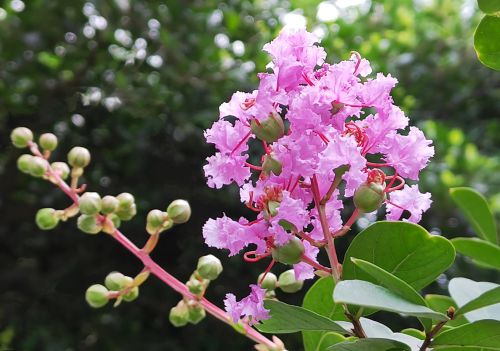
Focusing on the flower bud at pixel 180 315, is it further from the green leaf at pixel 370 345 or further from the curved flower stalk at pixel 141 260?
the green leaf at pixel 370 345

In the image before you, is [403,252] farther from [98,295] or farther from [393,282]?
[98,295]

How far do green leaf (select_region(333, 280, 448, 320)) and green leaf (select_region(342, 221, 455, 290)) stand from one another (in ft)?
0.14

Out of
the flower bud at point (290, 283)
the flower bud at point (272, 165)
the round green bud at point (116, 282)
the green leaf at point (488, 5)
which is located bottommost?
the round green bud at point (116, 282)

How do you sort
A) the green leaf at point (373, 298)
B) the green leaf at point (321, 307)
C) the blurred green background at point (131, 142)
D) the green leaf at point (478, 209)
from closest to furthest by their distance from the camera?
1. the green leaf at point (373, 298)
2. the green leaf at point (321, 307)
3. the green leaf at point (478, 209)
4. the blurred green background at point (131, 142)

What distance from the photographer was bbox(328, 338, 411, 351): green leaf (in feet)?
1.19

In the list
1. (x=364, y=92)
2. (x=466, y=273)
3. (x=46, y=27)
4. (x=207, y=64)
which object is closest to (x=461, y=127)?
(x=466, y=273)

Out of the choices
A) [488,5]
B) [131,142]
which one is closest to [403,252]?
[488,5]

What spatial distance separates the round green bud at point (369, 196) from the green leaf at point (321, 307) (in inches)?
4.5

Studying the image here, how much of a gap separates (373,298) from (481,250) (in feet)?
0.78

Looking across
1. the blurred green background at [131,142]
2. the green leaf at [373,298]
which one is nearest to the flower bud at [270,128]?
the green leaf at [373,298]

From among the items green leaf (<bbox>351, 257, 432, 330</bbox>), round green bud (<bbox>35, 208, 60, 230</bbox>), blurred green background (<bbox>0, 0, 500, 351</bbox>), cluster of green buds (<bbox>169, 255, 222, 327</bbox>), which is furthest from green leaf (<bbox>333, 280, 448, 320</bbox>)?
blurred green background (<bbox>0, 0, 500, 351</bbox>)

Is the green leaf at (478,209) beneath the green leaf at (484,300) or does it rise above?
above

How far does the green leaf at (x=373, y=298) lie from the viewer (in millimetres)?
313

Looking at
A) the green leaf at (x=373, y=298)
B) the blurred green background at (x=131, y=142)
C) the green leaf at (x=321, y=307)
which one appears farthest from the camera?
the blurred green background at (x=131, y=142)
